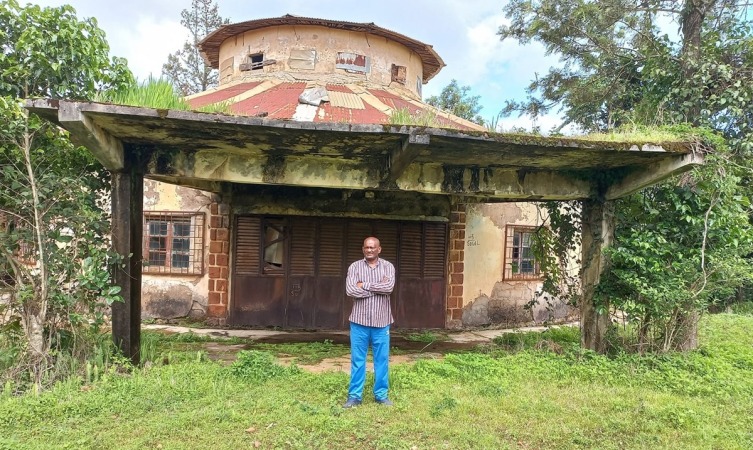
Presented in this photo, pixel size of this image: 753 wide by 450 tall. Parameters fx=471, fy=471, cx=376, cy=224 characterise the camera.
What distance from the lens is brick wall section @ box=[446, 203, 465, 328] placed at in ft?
29.5

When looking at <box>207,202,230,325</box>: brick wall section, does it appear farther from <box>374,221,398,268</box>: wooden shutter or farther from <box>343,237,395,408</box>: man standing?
<box>343,237,395,408</box>: man standing

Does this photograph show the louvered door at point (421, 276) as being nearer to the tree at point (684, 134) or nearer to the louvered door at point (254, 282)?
the louvered door at point (254, 282)

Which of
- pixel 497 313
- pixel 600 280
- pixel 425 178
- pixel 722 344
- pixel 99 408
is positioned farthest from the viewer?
pixel 497 313

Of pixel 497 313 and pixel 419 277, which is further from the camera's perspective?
pixel 497 313

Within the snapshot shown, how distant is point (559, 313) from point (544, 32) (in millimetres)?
5865

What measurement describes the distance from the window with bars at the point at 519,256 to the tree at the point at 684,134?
296 centimetres

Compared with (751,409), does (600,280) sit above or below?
above

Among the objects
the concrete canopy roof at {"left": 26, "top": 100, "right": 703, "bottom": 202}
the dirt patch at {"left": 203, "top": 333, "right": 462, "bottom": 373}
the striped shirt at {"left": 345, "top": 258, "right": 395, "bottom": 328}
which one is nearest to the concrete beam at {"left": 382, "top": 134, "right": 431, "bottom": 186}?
the concrete canopy roof at {"left": 26, "top": 100, "right": 703, "bottom": 202}

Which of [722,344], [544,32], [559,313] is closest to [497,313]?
[559,313]

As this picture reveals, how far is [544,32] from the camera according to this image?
31.0ft

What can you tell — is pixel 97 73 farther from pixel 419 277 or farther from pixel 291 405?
pixel 419 277

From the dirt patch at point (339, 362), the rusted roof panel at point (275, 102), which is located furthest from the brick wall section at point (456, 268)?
the rusted roof panel at point (275, 102)

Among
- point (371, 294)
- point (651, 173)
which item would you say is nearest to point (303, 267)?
point (371, 294)

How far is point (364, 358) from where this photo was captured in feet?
13.5
